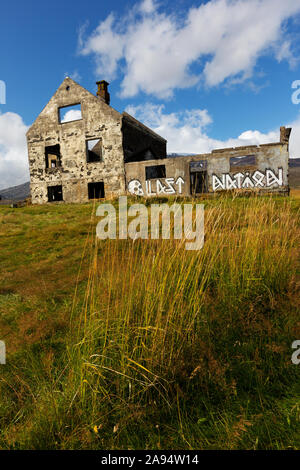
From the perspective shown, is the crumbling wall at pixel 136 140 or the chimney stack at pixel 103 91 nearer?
the crumbling wall at pixel 136 140

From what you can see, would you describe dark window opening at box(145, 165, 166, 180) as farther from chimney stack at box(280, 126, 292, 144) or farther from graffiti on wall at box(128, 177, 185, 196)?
chimney stack at box(280, 126, 292, 144)

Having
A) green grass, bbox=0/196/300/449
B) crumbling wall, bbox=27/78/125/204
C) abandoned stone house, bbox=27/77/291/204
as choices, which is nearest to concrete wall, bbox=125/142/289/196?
abandoned stone house, bbox=27/77/291/204

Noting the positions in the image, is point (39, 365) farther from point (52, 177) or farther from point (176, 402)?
point (52, 177)

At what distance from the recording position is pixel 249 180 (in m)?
14.7

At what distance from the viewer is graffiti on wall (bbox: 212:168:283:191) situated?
564 inches

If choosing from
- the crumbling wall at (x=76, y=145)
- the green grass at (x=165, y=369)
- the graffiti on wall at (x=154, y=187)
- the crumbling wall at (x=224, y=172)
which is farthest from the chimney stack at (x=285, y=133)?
the green grass at (x=165, y=369)

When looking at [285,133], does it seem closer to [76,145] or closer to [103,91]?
[103,91]

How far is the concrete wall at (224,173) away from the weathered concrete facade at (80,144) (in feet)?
4.42

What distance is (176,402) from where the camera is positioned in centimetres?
169

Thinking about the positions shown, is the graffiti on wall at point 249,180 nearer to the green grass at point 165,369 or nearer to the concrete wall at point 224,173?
the concrete wall at point 224,173

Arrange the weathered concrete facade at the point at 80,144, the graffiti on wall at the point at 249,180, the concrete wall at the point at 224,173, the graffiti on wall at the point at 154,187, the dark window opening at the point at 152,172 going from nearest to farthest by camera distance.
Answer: the concrete wall at the point at 224,173, the graffiti on wall at the point at 249,180, the graffiti on wall at the point at 154,187, the weathered concrete facade at the point at 80,144, the dark window opening at the point at 152,172

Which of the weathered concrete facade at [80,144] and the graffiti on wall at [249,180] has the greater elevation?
the weathered concrete facade at [80,144]

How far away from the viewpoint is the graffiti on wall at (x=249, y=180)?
14320mm

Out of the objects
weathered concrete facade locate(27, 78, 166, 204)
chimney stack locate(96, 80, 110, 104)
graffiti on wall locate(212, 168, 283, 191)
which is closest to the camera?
graffiti on wall locate(212, 168, 283, 191)
